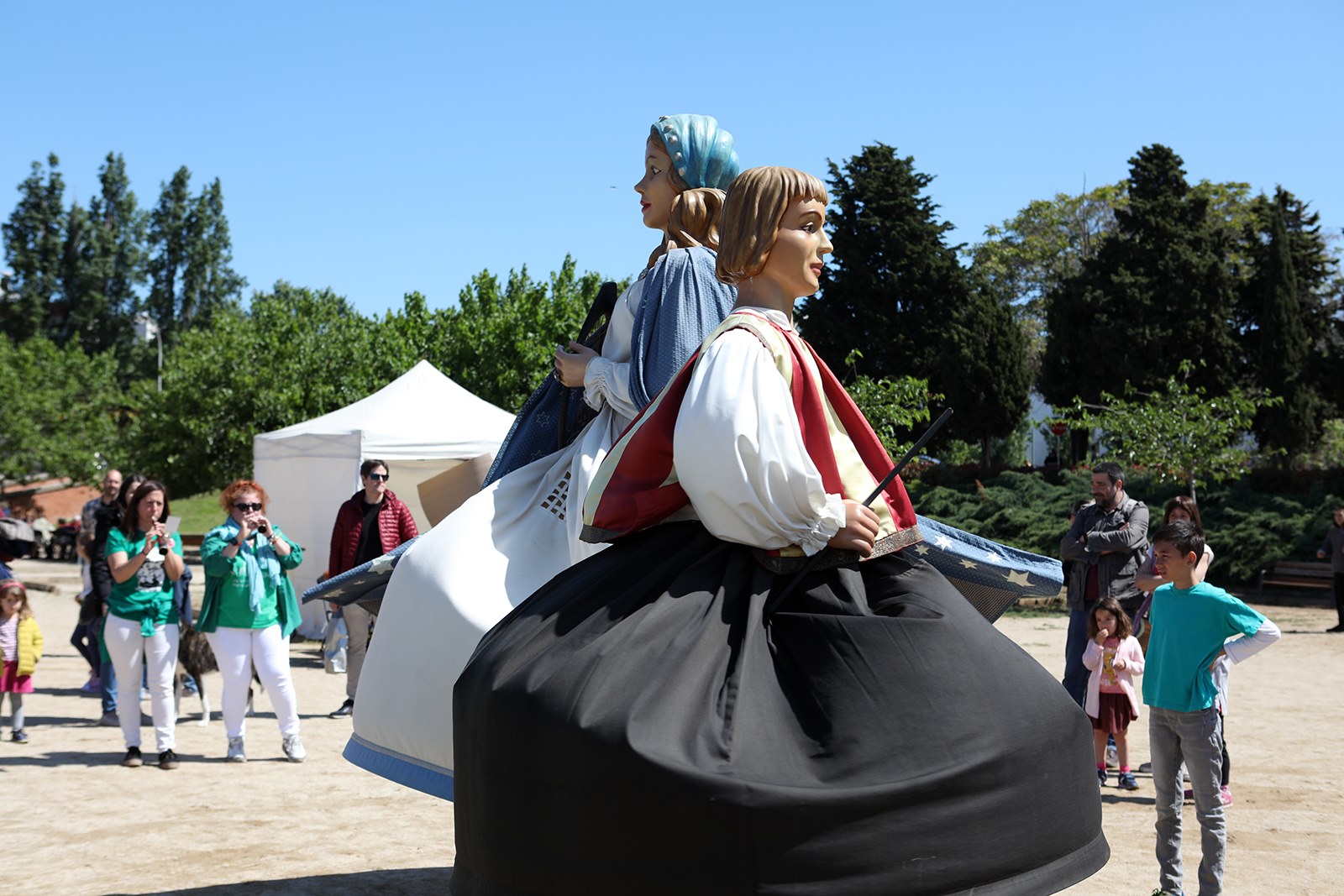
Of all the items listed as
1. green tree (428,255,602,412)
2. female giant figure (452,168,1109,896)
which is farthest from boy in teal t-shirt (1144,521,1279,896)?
green tree (428,255,602,412)

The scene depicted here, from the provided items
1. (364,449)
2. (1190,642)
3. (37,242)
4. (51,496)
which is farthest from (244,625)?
(37,242)

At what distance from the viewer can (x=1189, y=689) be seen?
5.29m

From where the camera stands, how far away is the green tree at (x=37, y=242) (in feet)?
238

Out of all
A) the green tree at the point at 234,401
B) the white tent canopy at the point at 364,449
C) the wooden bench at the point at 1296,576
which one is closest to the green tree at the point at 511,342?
the green tree at the point at 234,401

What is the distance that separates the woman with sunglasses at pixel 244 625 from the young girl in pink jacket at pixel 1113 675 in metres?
5.07

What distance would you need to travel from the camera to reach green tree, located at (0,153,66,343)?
72500mm

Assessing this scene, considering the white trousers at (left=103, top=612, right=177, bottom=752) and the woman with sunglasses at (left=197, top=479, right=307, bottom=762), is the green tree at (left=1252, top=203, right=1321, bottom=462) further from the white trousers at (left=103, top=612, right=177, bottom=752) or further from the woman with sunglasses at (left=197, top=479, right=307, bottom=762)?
the white trousers at (left=103, top=612, right=177, bottom=752)

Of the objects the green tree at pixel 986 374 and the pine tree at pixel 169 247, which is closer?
the green tree at pixel 986 374

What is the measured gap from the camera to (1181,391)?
84.4 ft

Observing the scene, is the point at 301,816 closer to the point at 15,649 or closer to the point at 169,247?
the point at 15,649

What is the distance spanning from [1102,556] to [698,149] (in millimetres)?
5211

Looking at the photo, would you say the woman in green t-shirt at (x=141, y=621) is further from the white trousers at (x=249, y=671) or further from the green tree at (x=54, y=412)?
the green tree at (x=54, y=412)

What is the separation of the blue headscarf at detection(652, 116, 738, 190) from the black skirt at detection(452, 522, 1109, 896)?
184 centimetres

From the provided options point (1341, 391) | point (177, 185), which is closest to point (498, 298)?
point (1341, 391)
